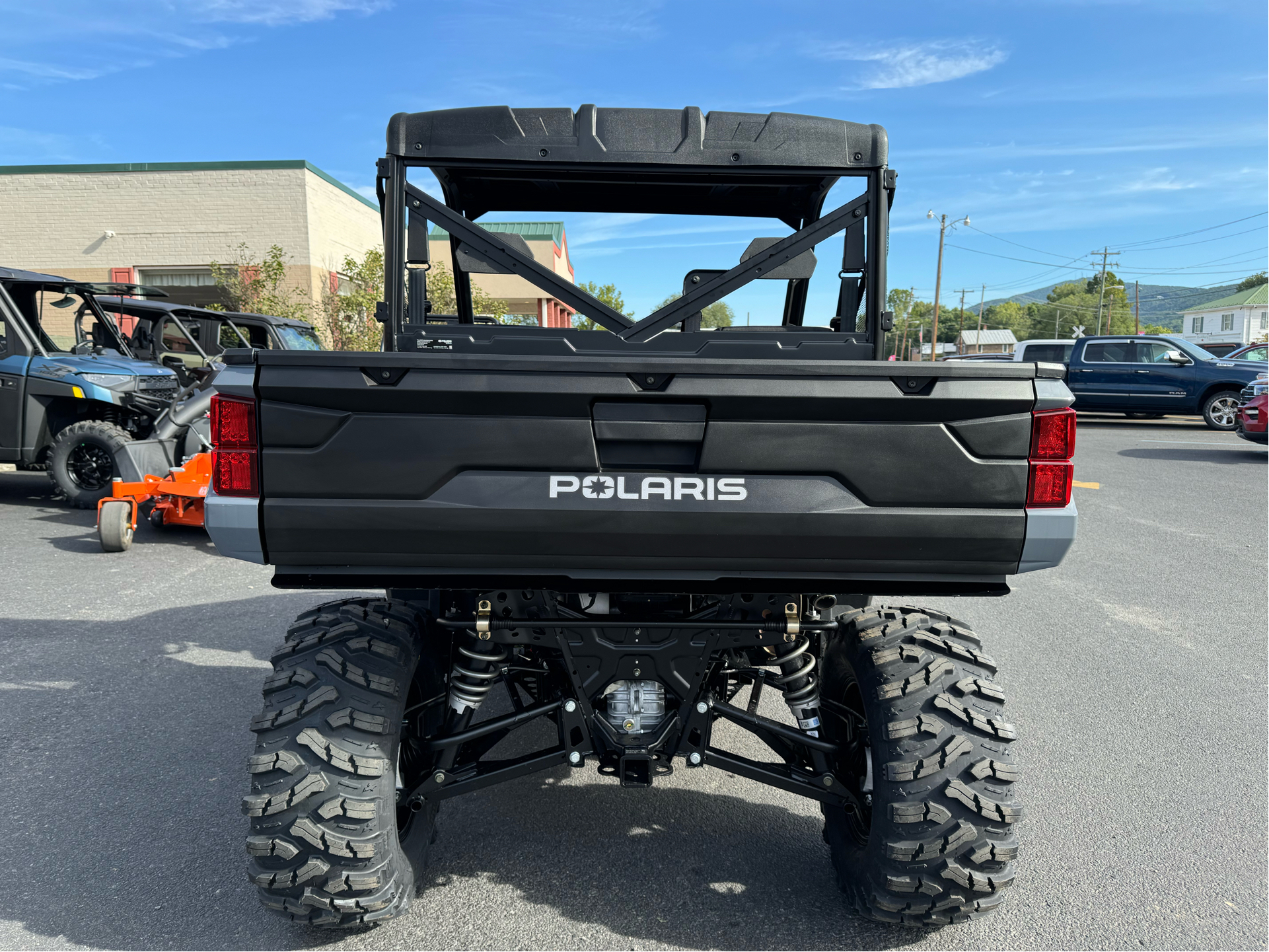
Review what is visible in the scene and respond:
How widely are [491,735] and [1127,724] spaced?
10.9 feet

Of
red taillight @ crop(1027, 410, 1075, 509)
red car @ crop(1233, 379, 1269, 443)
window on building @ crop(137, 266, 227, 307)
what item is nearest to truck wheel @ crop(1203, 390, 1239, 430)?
red car @ crop(1233, 379, 1269, 443)

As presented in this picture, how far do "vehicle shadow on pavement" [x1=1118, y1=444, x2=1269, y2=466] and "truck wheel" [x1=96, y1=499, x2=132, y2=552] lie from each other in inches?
567

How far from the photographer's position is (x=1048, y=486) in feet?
7.43

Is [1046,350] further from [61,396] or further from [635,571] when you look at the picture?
[635,571]

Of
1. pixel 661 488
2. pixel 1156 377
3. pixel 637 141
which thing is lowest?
pixel 661 488

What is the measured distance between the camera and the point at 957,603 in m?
6.45

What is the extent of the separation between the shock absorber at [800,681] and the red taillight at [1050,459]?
32.8 inches

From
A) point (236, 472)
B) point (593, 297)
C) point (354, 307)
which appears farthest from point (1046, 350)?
point (236, 472)

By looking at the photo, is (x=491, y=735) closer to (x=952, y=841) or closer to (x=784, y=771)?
(x=784, y=771)

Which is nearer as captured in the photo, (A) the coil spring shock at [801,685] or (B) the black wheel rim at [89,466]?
(A) the coil spring shock at [801,685]

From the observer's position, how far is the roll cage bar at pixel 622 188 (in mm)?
3049

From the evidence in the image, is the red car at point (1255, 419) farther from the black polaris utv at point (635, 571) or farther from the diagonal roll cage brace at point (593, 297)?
the black polaris utv at point (635, 571)

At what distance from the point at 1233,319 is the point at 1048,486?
4497 inches

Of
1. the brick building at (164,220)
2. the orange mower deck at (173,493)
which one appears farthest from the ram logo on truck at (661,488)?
the brick building at (164,220)
